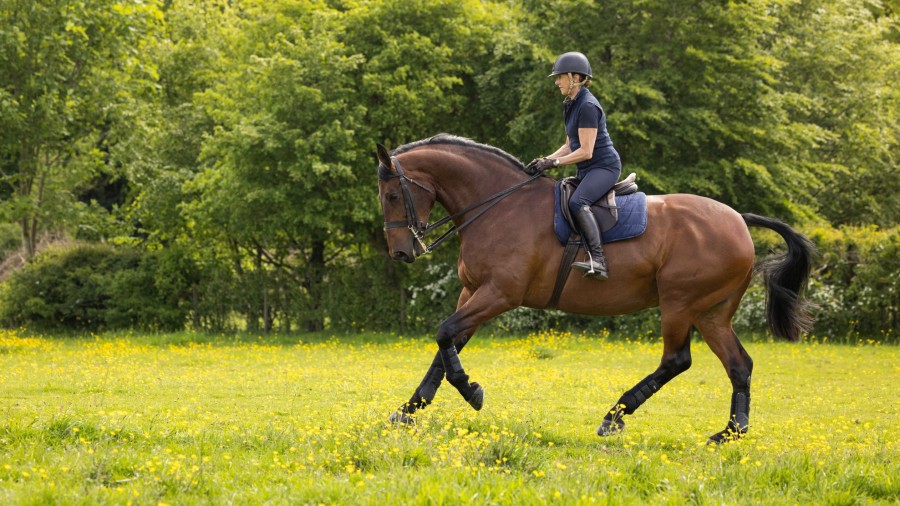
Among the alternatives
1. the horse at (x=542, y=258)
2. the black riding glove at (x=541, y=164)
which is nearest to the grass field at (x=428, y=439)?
the horse at (x=542, y=258)

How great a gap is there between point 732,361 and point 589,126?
2.81 metres

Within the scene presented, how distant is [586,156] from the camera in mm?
8617

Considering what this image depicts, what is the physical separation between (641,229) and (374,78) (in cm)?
1640

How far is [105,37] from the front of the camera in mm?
22234

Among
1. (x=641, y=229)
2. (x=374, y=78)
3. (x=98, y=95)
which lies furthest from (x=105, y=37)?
(x=641, y=229)

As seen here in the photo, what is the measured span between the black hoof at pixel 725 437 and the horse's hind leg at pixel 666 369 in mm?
714

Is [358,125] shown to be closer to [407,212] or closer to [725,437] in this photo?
[407,212]

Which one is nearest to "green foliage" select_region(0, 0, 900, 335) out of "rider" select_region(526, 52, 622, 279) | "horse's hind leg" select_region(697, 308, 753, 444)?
"horse's hind leg" select_region(697, 308, 753, 444)

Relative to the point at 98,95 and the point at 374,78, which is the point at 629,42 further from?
the point at 98,95

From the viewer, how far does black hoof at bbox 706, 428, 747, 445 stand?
8.34 metres

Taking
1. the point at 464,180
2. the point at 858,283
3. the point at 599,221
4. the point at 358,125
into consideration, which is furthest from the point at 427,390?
the point at 858,283

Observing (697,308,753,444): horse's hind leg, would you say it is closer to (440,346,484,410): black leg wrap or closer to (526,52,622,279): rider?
(526,52,622,279): rider

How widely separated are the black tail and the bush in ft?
70.0

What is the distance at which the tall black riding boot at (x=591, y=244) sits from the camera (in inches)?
339
